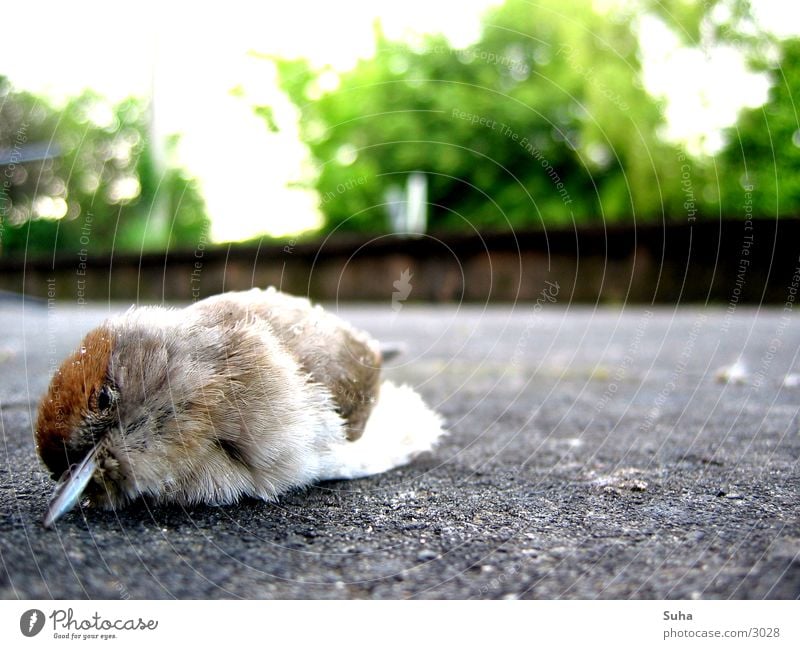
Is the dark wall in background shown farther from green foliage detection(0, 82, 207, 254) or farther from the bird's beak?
the bird's beak

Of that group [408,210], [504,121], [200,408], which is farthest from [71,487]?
[504,121]

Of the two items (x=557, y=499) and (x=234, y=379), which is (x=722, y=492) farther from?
(x=234, y=379)

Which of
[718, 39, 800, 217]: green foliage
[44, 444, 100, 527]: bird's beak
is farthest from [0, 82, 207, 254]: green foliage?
[718, 39, 800, 217]: green foliage

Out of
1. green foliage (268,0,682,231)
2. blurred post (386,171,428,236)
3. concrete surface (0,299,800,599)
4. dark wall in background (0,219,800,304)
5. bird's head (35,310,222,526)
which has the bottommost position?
concrete surface (0,299,800,599)

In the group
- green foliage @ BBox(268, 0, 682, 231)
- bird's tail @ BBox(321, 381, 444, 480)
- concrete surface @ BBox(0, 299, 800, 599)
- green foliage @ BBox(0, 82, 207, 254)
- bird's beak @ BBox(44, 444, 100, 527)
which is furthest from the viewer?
green foliage @ BBox(268, 0, 682, 231)

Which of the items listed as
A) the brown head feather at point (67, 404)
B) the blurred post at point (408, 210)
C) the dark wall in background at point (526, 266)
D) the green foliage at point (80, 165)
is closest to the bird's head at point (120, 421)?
the brown head feather at point (67, 404)

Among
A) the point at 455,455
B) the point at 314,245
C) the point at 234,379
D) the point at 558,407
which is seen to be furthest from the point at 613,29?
the point at 234,379
